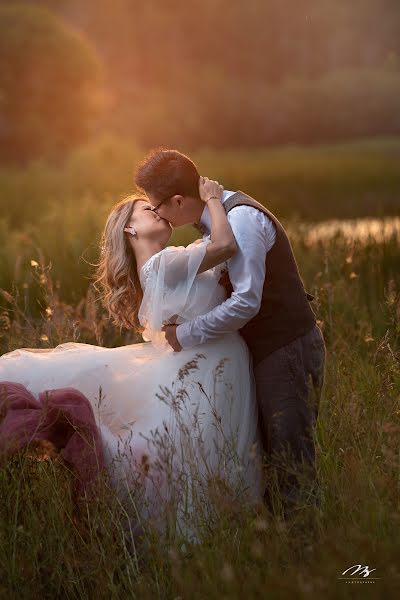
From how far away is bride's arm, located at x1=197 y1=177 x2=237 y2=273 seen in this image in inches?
125

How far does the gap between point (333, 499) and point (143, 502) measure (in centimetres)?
66

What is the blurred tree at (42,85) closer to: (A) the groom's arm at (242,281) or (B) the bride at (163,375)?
(B) the bride at (163,375)

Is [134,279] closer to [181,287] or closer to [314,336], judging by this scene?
[181,287]

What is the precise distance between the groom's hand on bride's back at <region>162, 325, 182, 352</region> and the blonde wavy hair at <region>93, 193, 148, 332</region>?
29cm

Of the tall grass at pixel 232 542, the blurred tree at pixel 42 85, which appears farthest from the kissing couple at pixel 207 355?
the blurred tree at pixel 42 85

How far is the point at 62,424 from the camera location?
315cm

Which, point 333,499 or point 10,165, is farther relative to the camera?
point 10,165

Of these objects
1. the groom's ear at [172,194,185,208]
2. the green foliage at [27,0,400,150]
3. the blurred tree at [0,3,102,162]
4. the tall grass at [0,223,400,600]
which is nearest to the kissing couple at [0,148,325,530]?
the groom's ear at [172,194,185,208]

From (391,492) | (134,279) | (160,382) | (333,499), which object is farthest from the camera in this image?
(134,279)

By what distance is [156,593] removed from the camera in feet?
A: 9.00

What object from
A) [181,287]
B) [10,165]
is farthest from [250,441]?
[10,165]

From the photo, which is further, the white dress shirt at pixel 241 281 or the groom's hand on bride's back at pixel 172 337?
the groom's hand on bride's back at pixel 172 337

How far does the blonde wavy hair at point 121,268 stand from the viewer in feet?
11.7

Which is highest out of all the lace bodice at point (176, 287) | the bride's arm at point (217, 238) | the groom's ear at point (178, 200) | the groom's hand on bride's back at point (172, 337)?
the groom's ear at point (178, 200)
